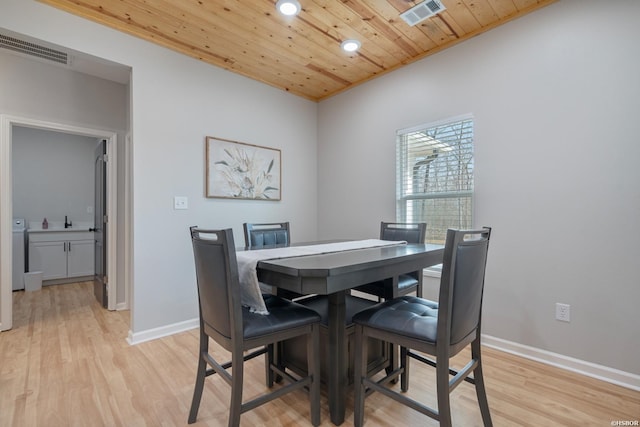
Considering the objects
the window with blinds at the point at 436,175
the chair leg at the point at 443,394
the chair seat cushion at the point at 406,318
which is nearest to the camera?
the chair leg at the point at 443,394

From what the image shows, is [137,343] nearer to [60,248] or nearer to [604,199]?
[60,248]

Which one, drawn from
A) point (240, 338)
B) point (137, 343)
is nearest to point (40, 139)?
point (137, 343)

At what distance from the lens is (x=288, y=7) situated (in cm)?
216

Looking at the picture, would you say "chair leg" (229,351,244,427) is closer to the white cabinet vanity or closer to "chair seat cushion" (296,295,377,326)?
"chair seat cushion" (296,295,377,326)

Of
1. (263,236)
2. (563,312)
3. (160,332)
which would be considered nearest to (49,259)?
(160,332)

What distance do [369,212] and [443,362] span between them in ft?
7.44

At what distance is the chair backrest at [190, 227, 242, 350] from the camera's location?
4.04ft

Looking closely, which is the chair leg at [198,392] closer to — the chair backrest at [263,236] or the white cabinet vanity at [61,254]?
the chair backrest at [263,236]

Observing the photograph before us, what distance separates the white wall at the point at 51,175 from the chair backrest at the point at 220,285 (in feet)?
16.2

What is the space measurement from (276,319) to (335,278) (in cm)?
39

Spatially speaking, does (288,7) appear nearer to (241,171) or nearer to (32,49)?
(241,171)

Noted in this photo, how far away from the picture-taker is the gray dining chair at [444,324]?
3.82ft

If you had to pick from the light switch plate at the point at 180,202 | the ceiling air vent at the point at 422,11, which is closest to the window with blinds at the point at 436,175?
the ceiling air vent at the point at 422,11

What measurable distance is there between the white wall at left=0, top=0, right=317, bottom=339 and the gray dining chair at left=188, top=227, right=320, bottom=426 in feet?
4.58
